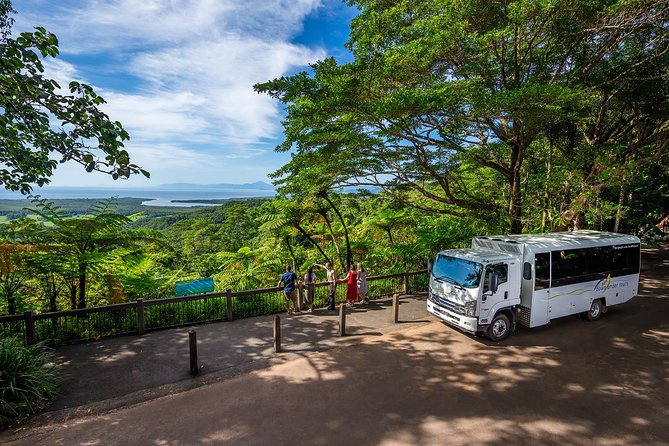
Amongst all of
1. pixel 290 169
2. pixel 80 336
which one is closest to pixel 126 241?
pixel 80 336

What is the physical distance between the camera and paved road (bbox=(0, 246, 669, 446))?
4.92 m

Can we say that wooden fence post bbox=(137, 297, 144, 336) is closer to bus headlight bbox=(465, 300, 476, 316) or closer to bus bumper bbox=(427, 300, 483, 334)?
bus bumper bbox=(427, 300, 483, 334)

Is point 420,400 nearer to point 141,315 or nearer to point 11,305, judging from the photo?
point 141,315

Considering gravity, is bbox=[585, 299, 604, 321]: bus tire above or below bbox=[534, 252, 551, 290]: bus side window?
below

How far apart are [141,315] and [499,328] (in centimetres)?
938

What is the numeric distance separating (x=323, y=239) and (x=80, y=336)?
11990mm

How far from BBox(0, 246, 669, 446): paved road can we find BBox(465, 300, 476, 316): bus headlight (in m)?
0.83

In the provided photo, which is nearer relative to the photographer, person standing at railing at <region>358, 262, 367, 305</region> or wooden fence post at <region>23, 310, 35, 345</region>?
wooden fence post at <region>23, 310, 35, 345</region>

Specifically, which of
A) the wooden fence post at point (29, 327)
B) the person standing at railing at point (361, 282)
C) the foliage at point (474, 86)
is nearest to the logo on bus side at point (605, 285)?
the foliage at point (474, 86)

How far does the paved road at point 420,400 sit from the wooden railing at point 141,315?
223cm

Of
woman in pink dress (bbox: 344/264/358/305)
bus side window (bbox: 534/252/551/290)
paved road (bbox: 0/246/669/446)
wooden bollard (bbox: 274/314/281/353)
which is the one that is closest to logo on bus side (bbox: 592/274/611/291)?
paved road (bbox: 0/246/669/446)

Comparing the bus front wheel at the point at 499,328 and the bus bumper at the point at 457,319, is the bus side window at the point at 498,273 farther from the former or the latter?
the bus front wheel at the point at 499,328

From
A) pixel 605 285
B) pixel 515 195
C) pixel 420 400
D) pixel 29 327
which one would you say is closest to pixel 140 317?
pixel 29 327

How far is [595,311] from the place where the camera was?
32.5 feet
